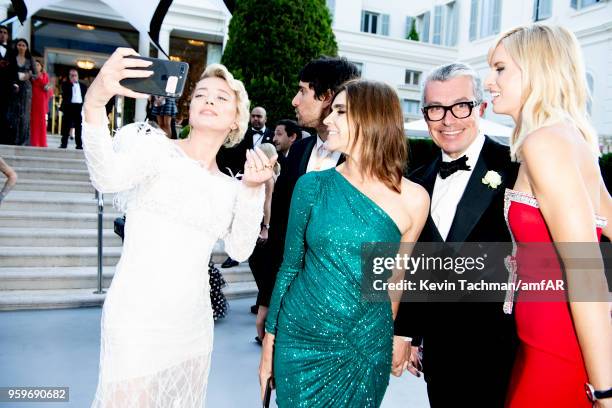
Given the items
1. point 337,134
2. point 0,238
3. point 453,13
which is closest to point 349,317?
point 337,134

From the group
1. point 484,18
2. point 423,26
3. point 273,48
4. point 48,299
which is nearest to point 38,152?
point 48,299

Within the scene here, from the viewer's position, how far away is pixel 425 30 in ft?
85.4

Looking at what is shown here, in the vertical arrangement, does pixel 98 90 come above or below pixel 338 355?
above

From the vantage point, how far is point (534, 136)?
1499mm

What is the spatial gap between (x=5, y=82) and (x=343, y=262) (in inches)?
352

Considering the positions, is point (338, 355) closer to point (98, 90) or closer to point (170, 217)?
point (170, 217)

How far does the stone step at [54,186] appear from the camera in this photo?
279 inches

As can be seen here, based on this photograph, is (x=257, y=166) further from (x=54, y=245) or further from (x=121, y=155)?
(x=54, y=245)

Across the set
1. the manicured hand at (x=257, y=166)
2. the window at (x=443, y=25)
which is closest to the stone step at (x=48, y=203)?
the manicured hand at (x=257, y=166)

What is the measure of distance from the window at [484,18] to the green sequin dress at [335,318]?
2187 centimetres

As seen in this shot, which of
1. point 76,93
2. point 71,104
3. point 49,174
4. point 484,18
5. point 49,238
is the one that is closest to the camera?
point 49,238

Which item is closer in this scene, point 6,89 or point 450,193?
point 450,193

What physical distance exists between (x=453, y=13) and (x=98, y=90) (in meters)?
25.6

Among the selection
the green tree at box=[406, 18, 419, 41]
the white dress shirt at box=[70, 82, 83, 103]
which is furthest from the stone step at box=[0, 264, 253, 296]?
the green tree at box=[406, 18, 419, 41]
